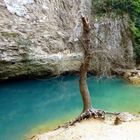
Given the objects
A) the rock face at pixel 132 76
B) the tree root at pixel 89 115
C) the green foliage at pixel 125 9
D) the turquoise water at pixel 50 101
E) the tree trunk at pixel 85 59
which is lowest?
the turquoise water at pixel 50 101

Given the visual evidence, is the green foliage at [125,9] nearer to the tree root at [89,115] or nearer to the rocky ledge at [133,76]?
the rocky ledge at [133,76]

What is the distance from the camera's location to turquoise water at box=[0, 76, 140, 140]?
13328 millimetres

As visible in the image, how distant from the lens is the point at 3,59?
1892 centimetres

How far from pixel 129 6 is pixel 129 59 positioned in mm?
3310

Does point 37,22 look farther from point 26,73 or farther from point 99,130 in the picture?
point 99,130

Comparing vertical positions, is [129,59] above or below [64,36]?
below

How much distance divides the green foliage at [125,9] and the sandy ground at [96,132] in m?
11.8

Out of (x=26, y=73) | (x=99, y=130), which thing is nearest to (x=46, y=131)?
(x=99, y=130)

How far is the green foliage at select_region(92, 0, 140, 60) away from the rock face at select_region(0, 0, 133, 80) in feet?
1.34

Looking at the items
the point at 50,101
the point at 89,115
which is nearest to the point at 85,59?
the point at 89,115

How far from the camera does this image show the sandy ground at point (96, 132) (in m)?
10.4

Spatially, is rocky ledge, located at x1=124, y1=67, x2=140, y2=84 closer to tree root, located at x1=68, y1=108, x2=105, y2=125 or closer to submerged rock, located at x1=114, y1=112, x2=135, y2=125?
submerged rock, located at x1=114, y1=112, x2=135, y2=125

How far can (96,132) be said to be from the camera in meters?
10.9

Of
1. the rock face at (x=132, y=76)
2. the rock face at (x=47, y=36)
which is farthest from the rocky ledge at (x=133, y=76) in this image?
the rock face at (x=47, y=36)
